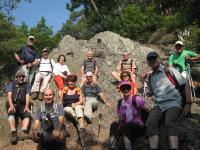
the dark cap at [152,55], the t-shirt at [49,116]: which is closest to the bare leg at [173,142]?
the dark cap at [152,55]

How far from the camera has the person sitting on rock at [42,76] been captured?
43.8ft

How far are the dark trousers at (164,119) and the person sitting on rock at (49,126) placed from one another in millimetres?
2158

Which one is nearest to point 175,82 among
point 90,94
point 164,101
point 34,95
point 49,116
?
point 164,101

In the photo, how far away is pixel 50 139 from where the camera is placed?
886 centimetres

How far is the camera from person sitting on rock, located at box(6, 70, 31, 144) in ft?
35.7

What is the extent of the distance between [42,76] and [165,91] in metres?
6.67

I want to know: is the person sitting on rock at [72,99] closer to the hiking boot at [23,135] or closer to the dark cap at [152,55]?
the hiking boot at [23,135]

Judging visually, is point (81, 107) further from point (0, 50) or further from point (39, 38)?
point (39, 38)

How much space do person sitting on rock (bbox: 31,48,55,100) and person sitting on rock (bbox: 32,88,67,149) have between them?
4005mm

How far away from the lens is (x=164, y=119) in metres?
8.05

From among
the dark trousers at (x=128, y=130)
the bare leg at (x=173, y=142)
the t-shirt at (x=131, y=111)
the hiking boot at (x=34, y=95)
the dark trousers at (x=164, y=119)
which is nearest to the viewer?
the bare leg at (x=173, y=142)

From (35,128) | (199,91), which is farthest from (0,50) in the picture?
(35,128)

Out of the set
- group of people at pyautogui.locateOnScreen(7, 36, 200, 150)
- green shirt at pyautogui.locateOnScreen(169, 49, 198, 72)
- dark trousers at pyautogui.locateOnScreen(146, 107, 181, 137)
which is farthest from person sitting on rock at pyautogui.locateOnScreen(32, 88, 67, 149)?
green shirt at pyautogui.locateOnScreen(169, 49, 198, 72)

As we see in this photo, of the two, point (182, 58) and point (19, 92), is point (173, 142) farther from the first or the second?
point (19, 92)
